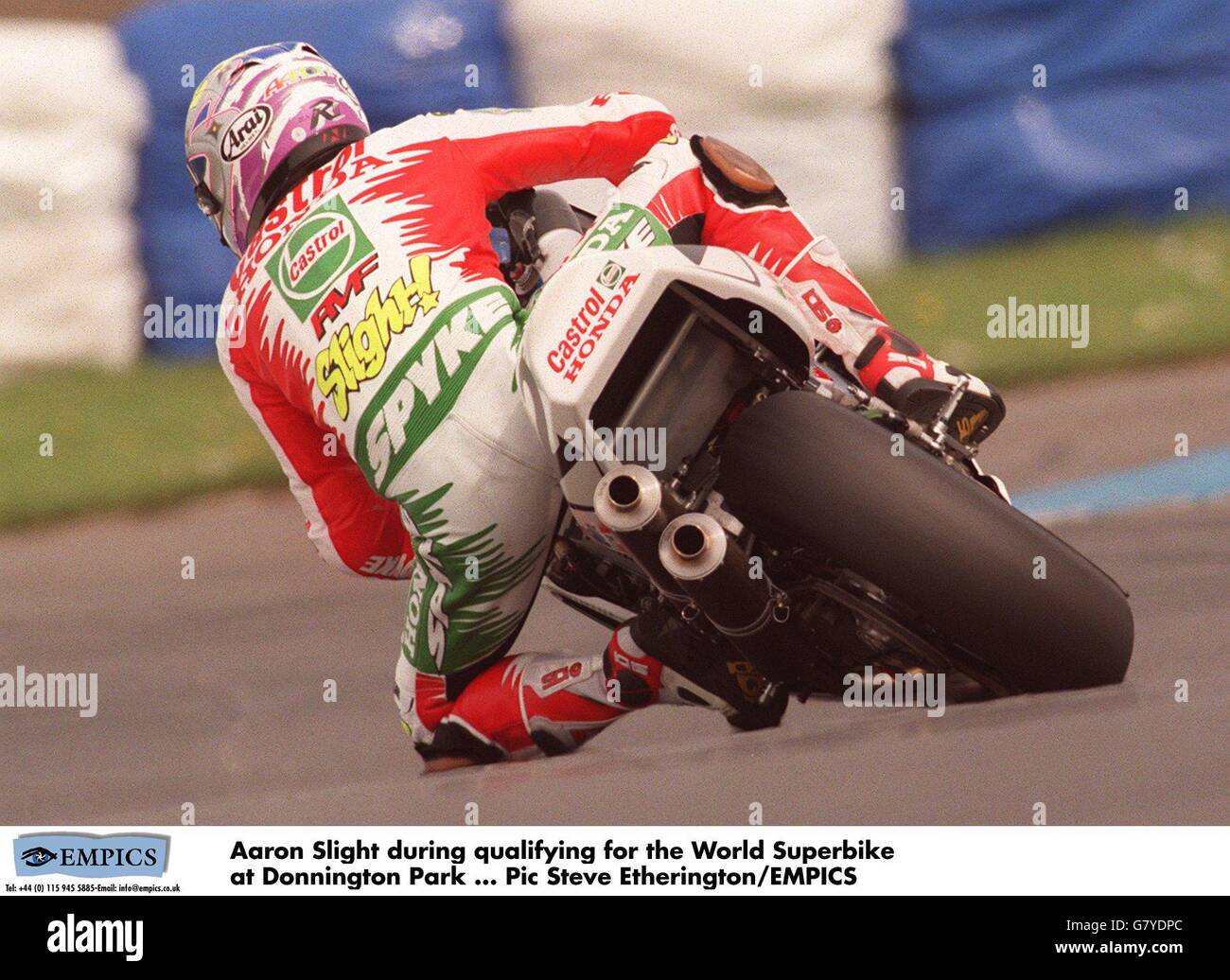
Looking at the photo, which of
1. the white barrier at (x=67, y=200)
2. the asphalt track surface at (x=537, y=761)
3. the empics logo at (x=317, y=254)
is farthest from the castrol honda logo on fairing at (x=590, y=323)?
the white barrier at (x=67, y=200)

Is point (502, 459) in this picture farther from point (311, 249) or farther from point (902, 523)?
point (902, 523)

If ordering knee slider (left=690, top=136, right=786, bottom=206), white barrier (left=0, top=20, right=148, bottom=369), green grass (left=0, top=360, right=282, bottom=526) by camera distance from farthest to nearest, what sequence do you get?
white barrier (left=0, top=20, right=148, bottom=369) → green grass (left=0, top=360, right=282, bottom=526) → knee slider (left=690, top=136, right=786, bottom=206)

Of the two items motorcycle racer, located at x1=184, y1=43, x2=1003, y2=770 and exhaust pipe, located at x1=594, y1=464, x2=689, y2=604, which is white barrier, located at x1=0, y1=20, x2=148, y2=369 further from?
exhaust pipe, located at x1=594, y1=464, x2=689, y2=604

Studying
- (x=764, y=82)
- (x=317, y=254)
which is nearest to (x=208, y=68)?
(x=764, y=82)

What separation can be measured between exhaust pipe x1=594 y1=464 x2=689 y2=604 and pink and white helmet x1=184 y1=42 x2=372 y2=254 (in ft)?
3.67

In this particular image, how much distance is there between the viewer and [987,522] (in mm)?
2441

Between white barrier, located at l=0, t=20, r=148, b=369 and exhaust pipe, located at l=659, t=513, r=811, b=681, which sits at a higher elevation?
white barrier, located at l=0, t=20, r=148, b=369

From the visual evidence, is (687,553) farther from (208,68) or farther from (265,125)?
(208,68)

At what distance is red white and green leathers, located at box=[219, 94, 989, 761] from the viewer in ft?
9.34

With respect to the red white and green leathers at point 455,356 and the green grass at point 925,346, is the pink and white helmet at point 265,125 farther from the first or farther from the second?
the green grass at point 925,346

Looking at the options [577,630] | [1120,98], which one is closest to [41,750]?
[577,630]

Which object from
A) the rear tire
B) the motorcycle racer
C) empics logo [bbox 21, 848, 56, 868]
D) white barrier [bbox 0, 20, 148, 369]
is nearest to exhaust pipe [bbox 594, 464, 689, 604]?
the rear tire

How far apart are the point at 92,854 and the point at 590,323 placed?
148 centimetres

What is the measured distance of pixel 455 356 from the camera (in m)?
2.82
